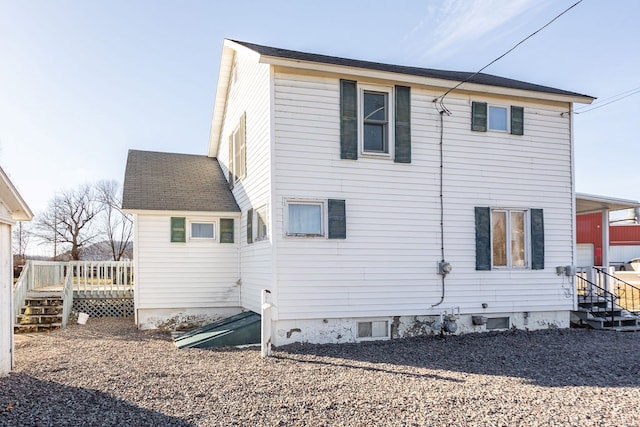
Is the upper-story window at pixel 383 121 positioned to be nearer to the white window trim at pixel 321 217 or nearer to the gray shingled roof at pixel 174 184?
the white window trim at pixel 321 217

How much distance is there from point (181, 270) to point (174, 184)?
276 cm

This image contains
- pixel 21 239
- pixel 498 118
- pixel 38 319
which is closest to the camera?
pixel 498 118

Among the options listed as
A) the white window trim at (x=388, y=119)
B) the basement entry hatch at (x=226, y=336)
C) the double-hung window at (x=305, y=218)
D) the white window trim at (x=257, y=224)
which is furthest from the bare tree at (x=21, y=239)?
the white window trim at (x=388, y=119)

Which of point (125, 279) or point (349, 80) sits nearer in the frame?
point (349, 80)

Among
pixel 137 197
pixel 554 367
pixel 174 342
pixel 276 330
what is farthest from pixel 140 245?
pixel 554 367

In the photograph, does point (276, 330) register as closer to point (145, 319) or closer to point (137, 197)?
point (145, 319)

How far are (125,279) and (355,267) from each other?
8450mm

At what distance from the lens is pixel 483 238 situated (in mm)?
9484

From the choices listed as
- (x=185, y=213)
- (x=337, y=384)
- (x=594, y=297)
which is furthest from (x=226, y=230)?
(x=594, y=297)

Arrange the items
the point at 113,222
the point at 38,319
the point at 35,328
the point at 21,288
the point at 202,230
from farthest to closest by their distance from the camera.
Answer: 1. the point at 113,222
2. the point at 202,230
3. the point at 21,288
4. the point at 38,319
5. the point at 35,328

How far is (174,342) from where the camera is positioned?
9.06 metres

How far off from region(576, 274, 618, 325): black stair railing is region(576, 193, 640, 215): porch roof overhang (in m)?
1.99

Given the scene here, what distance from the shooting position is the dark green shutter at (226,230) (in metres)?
11.6

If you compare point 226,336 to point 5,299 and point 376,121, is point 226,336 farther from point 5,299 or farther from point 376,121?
point 376,121
